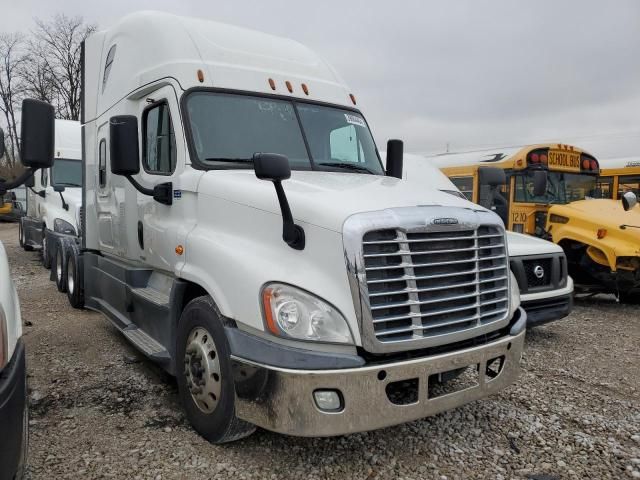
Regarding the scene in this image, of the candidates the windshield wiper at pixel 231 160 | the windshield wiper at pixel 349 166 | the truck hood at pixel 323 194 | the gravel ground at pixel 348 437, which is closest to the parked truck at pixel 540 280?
the gravel ground at pixel 348 437

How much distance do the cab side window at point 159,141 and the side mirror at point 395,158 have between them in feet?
6.47

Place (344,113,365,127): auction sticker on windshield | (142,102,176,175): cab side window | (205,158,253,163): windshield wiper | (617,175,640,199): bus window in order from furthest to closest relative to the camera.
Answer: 1. (617,175,640,199): bus window
2. (344,113,365,127): auction sticker on windshield
3. (142,102,176,175): cab side window
4. (205,158,253,163): windshield wiper

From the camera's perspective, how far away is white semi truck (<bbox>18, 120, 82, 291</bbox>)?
8758 millimetres

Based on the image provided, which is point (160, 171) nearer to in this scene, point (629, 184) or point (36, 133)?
point (36, 133)

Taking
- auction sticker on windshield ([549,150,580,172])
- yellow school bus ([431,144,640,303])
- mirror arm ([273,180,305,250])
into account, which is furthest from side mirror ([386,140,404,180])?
auction sticker on windshield ([549,150,580,172])

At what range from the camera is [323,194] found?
Result: 3.02 metres

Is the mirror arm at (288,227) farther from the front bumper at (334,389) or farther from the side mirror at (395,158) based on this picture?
the side mirror at (395,158)

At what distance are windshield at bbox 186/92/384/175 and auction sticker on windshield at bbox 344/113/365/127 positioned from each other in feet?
0.39

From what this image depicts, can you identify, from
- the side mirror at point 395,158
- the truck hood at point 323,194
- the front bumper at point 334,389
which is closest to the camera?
the front bumper at point 334,389

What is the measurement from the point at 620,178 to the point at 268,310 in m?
11.9

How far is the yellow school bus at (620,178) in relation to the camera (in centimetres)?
1170

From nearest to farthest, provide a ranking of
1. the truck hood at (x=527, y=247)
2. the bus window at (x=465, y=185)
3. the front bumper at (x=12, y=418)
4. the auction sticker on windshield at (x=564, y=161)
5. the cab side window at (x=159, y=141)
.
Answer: the front bumper at (x=12, y=418) < the cab side window at (x=159, y=141) < the truck hood at (x=527, y=247) < the auction sticker on windshield at (x=564, y=161) < the bus window at (x=465, y=185)

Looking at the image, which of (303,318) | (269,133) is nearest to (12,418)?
(303,318)

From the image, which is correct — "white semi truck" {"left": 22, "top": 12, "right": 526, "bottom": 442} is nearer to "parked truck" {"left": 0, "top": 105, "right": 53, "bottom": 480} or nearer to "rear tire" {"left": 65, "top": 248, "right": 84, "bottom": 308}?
"parked truck" {"left": 0, "top": 105, "right": 53, "bottom": 480}
